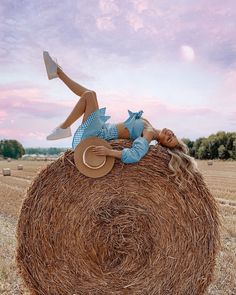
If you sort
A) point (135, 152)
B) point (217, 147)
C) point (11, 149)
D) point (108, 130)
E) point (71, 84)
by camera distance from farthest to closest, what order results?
point (11, 149) → point (217, 147) → point (71, 84) → point (108, 130) → point (135, 152)

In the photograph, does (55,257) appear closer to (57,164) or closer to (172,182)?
(57,164)

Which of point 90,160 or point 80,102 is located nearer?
point 90,160

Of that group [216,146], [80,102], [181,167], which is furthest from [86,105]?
[216,146]

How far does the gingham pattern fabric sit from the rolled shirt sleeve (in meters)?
0.28

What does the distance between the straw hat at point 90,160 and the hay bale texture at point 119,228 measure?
8 centimetres

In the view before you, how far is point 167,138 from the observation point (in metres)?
3.94

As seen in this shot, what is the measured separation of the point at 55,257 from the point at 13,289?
0.70 metres

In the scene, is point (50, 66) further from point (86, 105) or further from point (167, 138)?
point (167, 138)

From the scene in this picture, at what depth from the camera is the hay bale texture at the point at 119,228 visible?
3875 mm

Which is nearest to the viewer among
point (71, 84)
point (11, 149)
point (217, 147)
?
point (71, 84)

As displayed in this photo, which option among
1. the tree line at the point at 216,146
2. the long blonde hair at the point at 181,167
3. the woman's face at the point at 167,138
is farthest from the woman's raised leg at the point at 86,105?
the tree line at the point at 216,146

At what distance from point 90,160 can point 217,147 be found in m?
46.7

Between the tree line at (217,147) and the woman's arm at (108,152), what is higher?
the woman's arm at (108,152)

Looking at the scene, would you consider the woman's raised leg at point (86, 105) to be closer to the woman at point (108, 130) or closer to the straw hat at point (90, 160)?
the woman at point (108, 130)
